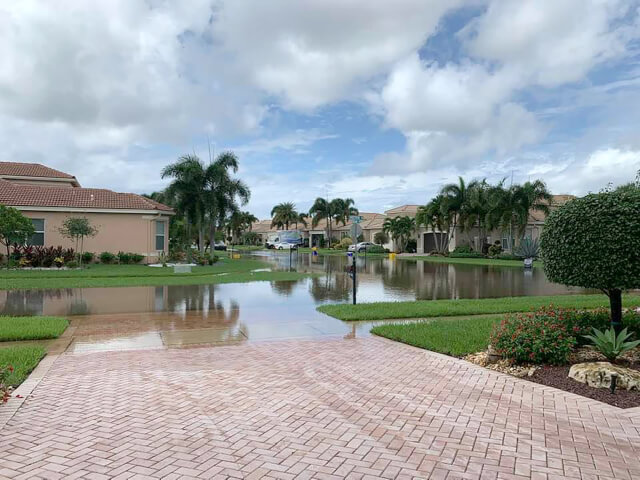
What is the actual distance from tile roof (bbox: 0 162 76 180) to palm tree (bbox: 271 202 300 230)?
48.9 m

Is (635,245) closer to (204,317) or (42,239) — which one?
(204,317)

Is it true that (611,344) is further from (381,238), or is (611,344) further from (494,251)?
(381,238)

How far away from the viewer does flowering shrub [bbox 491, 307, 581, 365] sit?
691cm

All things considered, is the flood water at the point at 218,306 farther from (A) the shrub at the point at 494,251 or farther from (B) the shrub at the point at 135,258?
(A) the shrub at the point at 494,251

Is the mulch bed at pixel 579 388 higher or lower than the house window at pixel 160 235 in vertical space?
lower

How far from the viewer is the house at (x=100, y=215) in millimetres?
27391

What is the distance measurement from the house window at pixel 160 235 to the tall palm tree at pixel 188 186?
1599mm

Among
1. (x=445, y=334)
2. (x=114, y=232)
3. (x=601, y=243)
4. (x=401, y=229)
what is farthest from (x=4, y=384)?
(x=401, y=229)

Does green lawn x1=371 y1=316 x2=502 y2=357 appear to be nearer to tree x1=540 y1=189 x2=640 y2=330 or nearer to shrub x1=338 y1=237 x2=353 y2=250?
tree x1=540 y1=189 x2=640 y2=330

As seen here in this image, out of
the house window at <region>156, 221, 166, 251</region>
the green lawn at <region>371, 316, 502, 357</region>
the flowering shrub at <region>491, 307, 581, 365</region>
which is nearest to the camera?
the flowering shrub at <region>491, 307, 581, 365</region>

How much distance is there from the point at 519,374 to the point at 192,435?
14.7 feet

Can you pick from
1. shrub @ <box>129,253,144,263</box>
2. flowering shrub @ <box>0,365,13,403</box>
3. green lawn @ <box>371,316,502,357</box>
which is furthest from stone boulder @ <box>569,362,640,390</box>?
shrub @ <box>129,253,144,263</box>

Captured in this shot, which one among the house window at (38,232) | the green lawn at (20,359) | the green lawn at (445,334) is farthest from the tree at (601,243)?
the house window at (38,232)

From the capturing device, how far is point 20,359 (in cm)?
716
